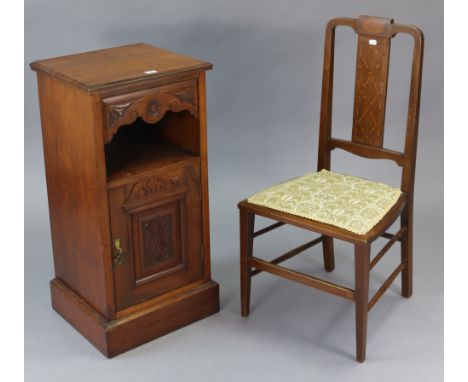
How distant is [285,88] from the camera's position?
454 centimetres

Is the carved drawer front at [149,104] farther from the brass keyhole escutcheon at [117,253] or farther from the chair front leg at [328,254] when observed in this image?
the chair front leg at [328,254]

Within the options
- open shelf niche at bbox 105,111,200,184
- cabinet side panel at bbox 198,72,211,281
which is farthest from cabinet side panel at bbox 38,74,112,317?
cabinet side panel at bbox 198,72,211,281

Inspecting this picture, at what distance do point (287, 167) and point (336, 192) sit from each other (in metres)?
1.21

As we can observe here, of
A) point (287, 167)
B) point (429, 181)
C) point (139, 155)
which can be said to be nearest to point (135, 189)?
point (139, 155)

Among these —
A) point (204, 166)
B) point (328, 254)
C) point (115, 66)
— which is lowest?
point (328, 254)

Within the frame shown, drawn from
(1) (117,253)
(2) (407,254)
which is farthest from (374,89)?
(1) (117,253)

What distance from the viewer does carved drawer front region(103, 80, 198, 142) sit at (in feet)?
9.96

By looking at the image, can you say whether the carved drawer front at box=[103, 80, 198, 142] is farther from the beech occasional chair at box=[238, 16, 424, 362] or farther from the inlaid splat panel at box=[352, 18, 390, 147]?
the inlaid splat panel at box=[352, 18, 390, 147]

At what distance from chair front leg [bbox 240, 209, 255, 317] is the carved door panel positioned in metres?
0.17

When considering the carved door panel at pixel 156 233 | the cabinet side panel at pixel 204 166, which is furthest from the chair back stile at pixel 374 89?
the carved door panel at pixel 156 233

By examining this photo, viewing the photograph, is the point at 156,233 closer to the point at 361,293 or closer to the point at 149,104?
the point at 149,104

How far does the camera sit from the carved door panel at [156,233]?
323 centimetres

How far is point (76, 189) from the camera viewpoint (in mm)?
3244

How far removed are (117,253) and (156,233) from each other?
179 millimetres
